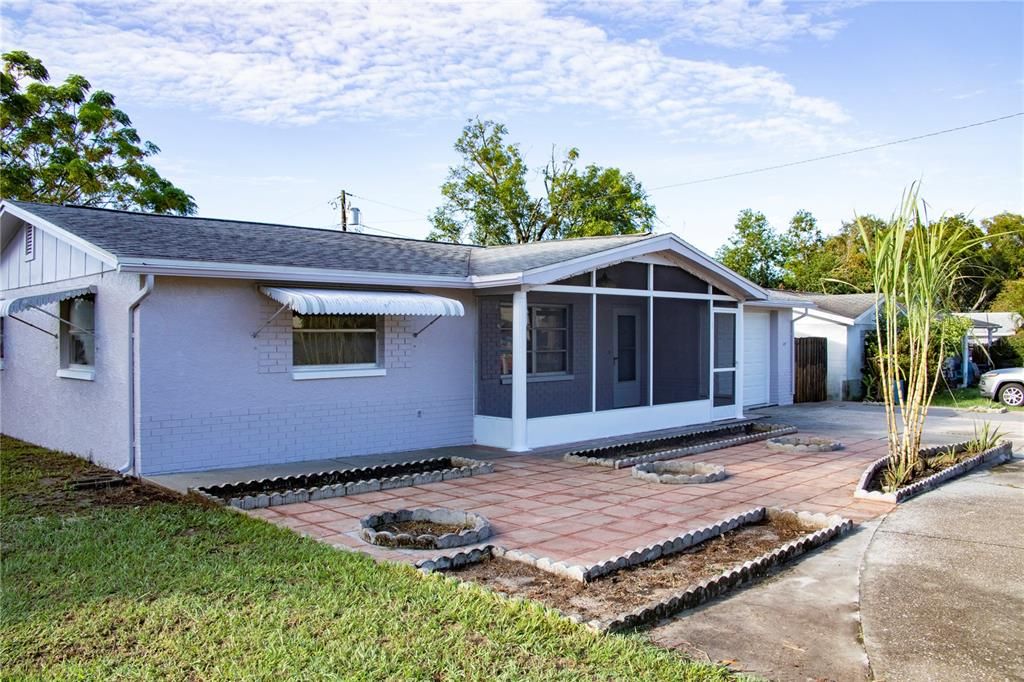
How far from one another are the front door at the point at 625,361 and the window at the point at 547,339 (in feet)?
5.54

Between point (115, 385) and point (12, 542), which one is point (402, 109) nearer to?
point (115, 385)

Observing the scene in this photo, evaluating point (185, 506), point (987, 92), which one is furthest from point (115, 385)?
point (987, 92)

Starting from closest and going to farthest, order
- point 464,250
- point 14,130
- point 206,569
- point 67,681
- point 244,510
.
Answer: point 67,681 < point 206,569 < point 244,510 < point 464,250 < point 14,130

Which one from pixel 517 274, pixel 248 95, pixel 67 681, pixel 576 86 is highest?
pixel 576 86

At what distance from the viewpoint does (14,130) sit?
2411 centimetres

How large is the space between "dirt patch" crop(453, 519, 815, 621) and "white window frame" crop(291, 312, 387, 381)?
5.06 metres

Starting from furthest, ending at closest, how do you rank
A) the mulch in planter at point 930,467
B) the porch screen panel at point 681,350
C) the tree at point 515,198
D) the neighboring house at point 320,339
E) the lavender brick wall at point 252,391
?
the tree at point 515,198 < the porch screen panel at point 681,350 < the neighboring house at point 320,339 < the lavender brick wall at point 252,391 < the mulch in planter at point 930,467

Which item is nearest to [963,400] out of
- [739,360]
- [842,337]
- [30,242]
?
[842,337]

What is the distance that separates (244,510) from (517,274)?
199 inches

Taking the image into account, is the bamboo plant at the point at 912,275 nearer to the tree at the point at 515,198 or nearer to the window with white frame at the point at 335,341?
the window with white frame at the point at 335,341

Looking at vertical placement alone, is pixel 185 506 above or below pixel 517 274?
below

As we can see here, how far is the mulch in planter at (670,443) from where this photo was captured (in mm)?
10751

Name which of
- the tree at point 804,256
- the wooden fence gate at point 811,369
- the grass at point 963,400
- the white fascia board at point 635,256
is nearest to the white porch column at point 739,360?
the white fascia board at point 635,256

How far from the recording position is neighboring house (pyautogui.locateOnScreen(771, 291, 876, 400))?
1958cm
